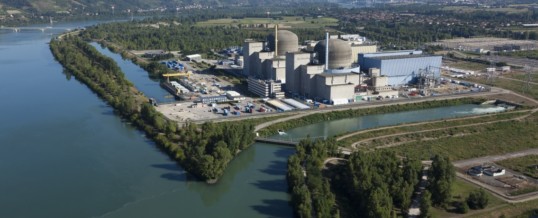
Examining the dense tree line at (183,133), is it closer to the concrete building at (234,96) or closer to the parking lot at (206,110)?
the parking lot at (206,110)

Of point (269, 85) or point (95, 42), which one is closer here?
point (269, 85)

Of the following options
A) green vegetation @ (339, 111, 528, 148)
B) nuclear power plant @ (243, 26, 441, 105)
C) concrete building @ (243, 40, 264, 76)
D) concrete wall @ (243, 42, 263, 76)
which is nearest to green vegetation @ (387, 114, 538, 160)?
green vegetation @ (339, 111, 528, 148)

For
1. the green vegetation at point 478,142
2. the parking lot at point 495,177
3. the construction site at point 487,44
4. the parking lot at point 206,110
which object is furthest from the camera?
the construction site at point 487,44

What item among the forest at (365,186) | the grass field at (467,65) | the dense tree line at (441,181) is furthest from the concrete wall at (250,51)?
the dense tree line at (441,181)

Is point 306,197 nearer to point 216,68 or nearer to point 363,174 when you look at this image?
point 363,174

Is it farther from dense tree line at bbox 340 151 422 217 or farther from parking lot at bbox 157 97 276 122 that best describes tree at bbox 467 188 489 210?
parking lot at bbox 157 97 276 122

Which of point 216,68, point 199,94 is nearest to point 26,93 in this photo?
point 199,94

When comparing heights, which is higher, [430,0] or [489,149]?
[430,0]

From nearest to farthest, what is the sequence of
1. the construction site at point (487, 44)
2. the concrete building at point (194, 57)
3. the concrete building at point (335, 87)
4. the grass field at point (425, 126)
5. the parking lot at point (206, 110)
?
the grass field at point (425, 126), the parking lot at point (206, 110), the concrete building at point (335, 87), the concrete building at point (194, 57), the construction site at point (487, 44)
